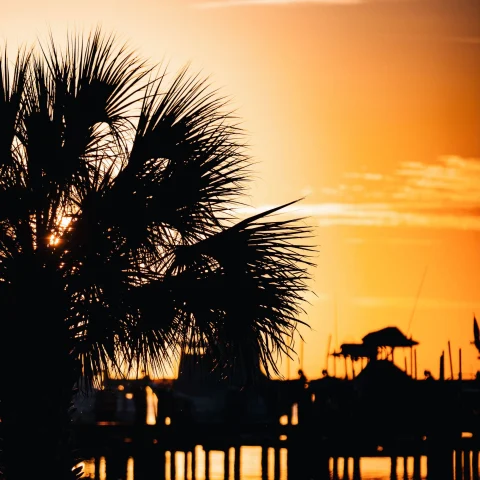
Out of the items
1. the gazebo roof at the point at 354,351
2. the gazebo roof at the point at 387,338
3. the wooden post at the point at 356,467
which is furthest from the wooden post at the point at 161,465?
the gazebo roof at the point at 354,351

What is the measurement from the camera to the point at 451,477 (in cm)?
3052

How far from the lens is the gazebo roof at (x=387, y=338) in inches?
1747

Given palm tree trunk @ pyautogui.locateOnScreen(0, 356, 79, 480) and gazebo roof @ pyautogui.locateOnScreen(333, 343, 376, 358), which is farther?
gazebo roof @ pyautogui.locateOnScreen(333, 343, 376, 358)

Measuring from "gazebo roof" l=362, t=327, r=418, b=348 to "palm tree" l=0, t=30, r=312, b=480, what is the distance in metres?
28.9

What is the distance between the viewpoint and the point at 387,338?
44.6 m

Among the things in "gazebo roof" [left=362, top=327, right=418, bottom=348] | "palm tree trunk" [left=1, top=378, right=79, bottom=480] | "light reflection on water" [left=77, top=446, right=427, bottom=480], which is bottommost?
"light reflection on water" [left=77, top=446, right=427, bottom=480]

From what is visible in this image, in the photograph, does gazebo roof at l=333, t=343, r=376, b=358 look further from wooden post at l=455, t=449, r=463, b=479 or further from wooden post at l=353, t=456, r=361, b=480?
wooden post at l=455, t=449, r=463, b=479

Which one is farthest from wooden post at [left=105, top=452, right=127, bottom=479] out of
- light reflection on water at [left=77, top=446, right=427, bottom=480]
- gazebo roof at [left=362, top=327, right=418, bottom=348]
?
light reflection on water at [left=77, top=446, right=427, bottom=480]

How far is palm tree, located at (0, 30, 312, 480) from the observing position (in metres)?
15.0

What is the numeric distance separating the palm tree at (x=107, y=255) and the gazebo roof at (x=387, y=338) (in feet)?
95.0

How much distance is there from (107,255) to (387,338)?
3038cm

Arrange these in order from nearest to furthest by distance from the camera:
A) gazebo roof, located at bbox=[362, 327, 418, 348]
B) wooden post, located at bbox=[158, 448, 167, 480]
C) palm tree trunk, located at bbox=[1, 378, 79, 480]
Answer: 1. palm tree trunk, located at bbox=[1, 378, 79, 480]
2. wooden post, located at bbox=[158, 448, 167, 480]
3. gazebo roof, located at bbox=[362, 327, 418, 348]

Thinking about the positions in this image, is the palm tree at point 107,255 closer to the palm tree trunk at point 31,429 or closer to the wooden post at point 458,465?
the palm tree trunk at point 31,429

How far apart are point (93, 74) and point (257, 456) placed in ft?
219
